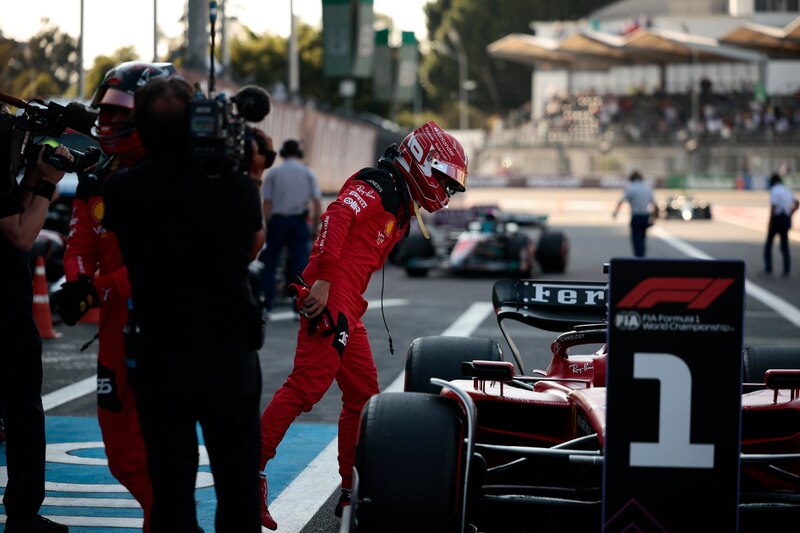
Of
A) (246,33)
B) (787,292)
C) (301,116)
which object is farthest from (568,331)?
(246,33)

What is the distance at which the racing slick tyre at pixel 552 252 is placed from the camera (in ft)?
Answer: 61.1

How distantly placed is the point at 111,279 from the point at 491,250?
14.0 m

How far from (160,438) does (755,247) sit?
23780 mm

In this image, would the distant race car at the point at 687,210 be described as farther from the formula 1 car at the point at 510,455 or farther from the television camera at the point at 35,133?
the television camera at the point at 35,133

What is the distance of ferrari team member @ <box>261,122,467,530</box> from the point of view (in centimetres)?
490

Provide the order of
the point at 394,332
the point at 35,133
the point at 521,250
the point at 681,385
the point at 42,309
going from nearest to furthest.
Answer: the point at 681,385
the point at 35,133
the point at 42,309
the point at 394,332
the point at 521,250

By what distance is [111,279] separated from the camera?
4.28 m

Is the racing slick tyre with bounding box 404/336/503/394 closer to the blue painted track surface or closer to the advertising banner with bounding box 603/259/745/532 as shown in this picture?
the blue painted track surface

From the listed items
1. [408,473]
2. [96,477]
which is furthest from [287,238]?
[408,473]

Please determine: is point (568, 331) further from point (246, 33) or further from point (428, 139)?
point (246, 33)

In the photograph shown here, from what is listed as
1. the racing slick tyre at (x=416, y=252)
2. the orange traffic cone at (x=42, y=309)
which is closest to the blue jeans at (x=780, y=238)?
the racing slick tyre at (x=416, y=252)

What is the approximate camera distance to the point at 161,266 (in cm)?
359

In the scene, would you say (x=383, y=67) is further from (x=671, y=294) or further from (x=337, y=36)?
(x=671, y=294)

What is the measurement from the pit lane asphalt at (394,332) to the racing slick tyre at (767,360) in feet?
5.82
